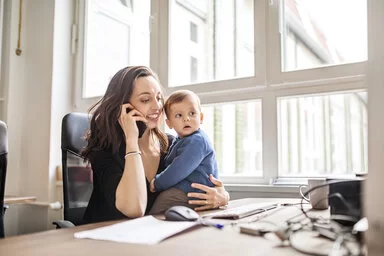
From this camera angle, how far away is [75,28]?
9.34ft

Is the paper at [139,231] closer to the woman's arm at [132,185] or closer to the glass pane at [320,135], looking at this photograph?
the woman's arm at [132,185]

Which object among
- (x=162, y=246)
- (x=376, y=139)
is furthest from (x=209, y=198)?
(x=376, y=139)

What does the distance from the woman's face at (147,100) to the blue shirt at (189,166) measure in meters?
0.18

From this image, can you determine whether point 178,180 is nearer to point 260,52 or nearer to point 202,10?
point 260,52

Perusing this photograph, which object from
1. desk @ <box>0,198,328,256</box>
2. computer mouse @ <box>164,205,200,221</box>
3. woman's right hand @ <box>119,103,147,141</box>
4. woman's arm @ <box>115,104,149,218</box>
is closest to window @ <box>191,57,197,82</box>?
woman's right hand @ <box>119,103,147,141</box>

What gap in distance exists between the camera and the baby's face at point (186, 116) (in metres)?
1.48

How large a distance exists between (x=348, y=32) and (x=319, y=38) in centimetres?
36

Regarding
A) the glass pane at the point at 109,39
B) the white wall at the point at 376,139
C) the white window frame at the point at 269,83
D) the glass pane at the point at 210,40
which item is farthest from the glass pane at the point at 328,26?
the white wall at the point at 376,139

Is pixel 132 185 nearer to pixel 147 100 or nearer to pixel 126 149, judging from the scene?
pixel 126 149

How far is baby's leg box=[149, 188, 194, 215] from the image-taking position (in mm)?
1342

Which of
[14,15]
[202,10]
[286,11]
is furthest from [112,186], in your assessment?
[14,15]

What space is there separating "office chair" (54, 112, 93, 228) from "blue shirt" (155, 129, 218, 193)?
484mm

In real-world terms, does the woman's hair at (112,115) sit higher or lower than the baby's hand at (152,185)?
higher

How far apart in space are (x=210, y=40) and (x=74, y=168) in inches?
50.2
